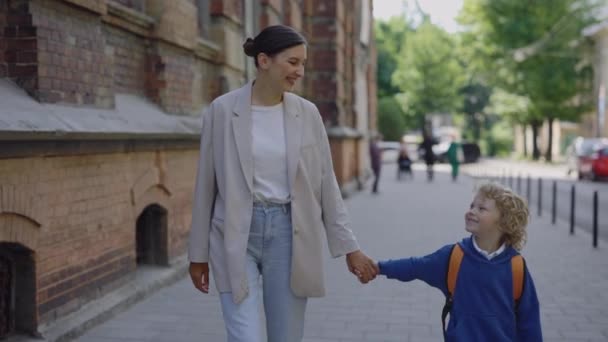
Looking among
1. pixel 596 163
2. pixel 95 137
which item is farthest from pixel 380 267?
pixel 596 163

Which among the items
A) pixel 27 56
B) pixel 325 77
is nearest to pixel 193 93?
pixel 27 56

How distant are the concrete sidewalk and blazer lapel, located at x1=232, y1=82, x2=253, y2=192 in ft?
8.85

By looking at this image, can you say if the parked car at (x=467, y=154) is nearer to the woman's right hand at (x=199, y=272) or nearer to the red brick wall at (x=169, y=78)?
the red brick wall at (x=169, y=78)

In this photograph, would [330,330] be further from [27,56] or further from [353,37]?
[353,37]

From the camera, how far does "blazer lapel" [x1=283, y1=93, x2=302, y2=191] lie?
347 centimetres

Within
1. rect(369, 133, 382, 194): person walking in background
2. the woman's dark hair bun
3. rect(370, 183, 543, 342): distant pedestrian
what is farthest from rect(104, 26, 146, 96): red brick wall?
rect(369, 133, 382, 194): person walking in background

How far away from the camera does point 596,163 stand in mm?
27250

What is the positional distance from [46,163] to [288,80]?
257 cm

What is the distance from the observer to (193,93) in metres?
9.23

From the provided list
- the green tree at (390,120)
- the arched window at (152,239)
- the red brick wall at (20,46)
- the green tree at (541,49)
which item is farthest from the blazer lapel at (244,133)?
the green tree at (390,120)

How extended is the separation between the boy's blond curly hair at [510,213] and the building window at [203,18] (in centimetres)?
688

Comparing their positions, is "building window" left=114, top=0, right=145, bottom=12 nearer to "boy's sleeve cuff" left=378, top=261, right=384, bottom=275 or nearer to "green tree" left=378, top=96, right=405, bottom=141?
"boy's sleeve cuff" left=378, top=261, right=384, bottom=275

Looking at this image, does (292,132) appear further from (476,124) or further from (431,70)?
(476,124)

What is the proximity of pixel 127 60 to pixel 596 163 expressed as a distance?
22.9 metres
